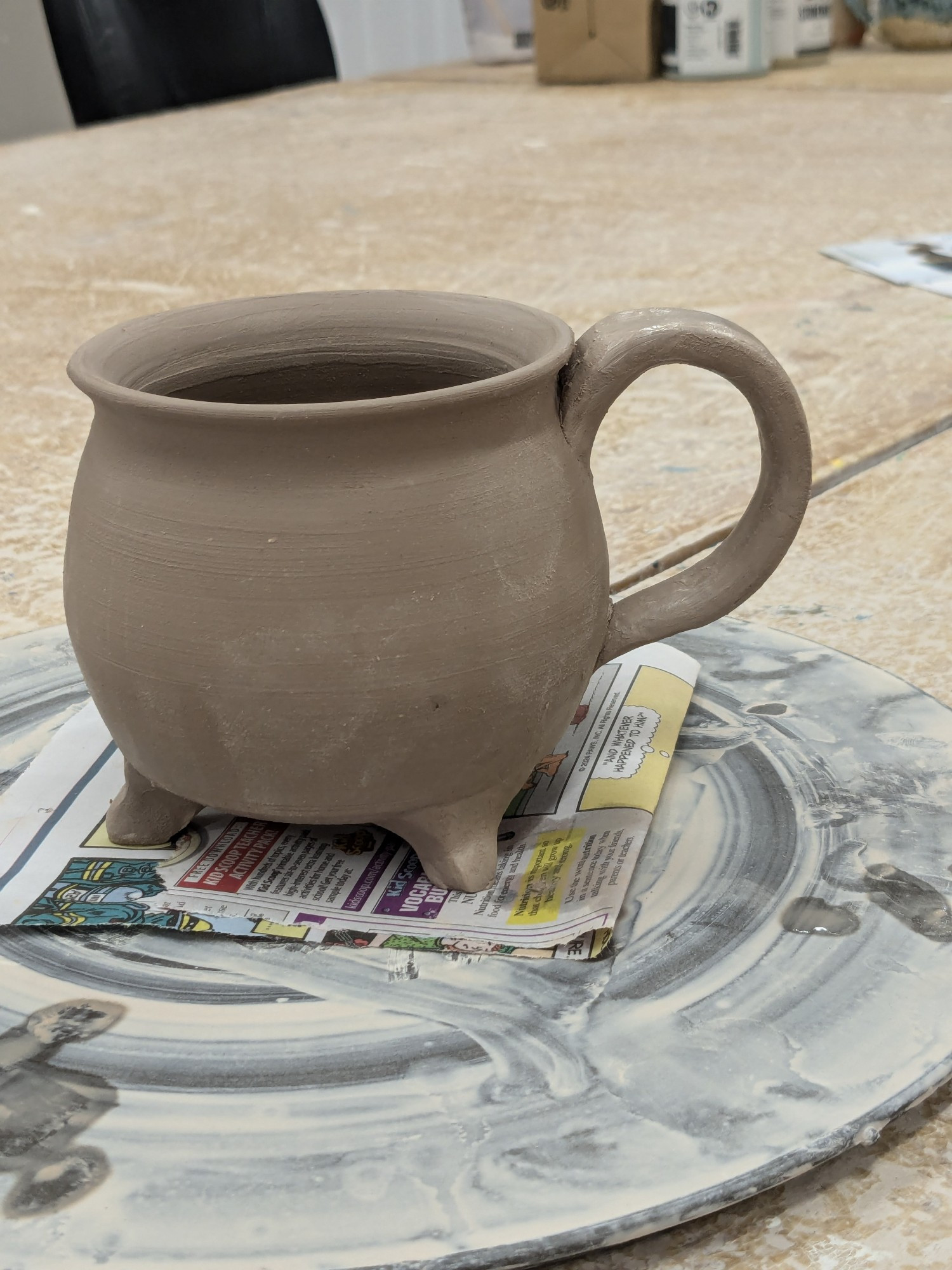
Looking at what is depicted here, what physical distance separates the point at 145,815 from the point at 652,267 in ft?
4.50

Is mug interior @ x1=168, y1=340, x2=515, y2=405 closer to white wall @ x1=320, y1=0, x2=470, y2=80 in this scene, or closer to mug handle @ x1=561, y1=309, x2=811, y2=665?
mug handle @ x1=561, y1=309, x2=811, y2=665

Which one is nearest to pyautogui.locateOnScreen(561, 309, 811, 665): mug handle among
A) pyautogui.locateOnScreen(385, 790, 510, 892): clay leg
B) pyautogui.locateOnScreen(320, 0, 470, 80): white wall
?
pyautogui.locateOnScreen(385, 790, 510, 892): clay leg

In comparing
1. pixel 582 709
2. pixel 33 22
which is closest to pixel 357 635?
pixel 582 709

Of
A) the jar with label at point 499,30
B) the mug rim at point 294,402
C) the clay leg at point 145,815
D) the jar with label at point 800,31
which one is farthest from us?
the jar with label at point 499,30

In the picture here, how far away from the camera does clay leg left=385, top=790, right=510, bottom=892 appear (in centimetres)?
60

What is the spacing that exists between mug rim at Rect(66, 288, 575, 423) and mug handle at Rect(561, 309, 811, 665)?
22 millimetres

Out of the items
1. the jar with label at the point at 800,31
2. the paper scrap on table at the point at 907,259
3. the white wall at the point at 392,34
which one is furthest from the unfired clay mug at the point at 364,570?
the white wall at the point at 392,34

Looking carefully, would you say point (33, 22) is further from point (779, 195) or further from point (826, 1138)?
point (826, 1138)

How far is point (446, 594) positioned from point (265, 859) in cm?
17

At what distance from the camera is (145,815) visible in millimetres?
641

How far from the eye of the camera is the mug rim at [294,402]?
52 centimetres

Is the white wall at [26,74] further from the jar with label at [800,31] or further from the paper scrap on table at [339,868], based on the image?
the paper scrap on table at [339,868]

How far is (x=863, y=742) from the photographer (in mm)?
728

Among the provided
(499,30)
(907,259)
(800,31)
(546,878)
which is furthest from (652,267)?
(499,30)
